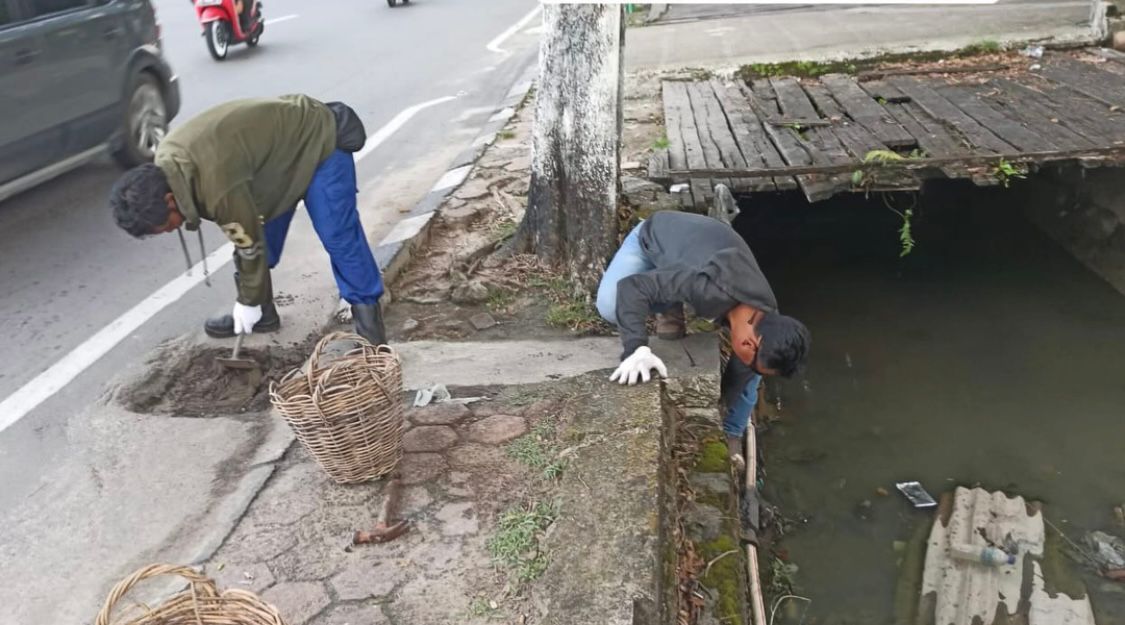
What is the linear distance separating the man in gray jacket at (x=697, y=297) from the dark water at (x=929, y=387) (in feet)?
3.00

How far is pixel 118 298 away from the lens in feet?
16.8

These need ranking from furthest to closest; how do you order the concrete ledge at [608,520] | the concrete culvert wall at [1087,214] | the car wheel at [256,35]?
the car wheel at [256,35], the concrete culvert wall at [1087,214], the concrete ledge at [608,520]

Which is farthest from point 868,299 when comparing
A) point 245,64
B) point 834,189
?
point 245,64

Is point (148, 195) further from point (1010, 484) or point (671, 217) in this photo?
point (1010, 484)

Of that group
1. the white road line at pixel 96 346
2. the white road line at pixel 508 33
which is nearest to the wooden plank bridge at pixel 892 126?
the white road line at pixel 96 346

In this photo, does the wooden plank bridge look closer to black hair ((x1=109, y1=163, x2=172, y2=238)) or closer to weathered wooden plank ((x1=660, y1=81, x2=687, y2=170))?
weathered wooden plank ((x1=660, y1=81, x2=687, y2=170))

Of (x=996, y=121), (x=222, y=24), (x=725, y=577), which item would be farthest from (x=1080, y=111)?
(x=222, y=24)

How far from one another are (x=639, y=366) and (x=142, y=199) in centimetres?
202

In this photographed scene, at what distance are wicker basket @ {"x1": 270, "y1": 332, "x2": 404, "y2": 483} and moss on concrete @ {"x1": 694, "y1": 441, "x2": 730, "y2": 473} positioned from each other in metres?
1.22

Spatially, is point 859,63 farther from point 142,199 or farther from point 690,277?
point 142,199

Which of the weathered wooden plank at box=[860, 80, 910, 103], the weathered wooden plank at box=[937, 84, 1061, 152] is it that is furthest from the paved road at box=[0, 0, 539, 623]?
the weathered wooden plank at box=[937, 84, 1061, 152]

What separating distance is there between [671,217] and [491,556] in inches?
67.7

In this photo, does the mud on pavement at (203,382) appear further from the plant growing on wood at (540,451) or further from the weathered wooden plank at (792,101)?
the weathered wooden plank at (792,101)

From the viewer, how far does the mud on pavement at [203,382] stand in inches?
158
